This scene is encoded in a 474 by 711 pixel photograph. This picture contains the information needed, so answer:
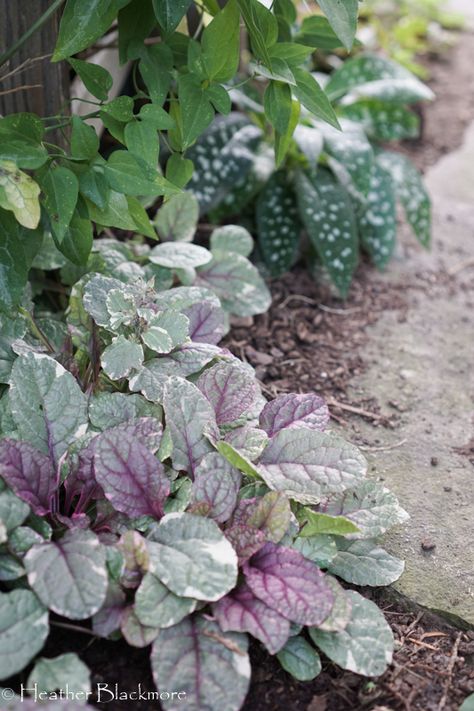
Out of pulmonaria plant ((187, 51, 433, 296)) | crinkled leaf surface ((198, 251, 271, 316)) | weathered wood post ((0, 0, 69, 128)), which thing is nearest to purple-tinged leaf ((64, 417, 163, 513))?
crinkled leaf surface ((198, 251, 271, 316))

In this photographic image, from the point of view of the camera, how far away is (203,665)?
1.30 metres

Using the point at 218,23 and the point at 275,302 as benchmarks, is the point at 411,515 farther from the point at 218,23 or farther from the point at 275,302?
the point at 218,23

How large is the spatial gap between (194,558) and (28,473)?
0.35 meters

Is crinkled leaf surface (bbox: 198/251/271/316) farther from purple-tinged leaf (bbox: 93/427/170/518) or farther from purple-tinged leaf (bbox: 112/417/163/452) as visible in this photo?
purple-tinged leaf (bbox: 93/427/170/518)

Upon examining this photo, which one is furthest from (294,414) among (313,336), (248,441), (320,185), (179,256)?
(320,185)

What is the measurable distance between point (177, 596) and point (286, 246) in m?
1.46

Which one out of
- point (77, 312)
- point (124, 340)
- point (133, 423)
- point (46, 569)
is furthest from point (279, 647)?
point (77, 312)

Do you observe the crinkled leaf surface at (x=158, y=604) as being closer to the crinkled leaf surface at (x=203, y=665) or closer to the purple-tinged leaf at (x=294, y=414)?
the crinkled leaf surface at (x=203, y=665)

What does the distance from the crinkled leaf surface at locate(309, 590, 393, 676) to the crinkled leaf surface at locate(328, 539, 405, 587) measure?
0.11 meters

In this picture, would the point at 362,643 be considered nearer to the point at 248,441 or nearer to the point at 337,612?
the point at 337,612

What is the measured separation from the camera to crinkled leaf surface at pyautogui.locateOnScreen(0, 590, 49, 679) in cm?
125

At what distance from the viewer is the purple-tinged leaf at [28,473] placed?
4.76ft

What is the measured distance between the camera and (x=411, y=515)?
5.83 feet

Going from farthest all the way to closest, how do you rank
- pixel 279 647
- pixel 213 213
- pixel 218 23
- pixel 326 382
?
pixel 213 213, pixel 326 382, pixel 218 23, pixel 279 647
